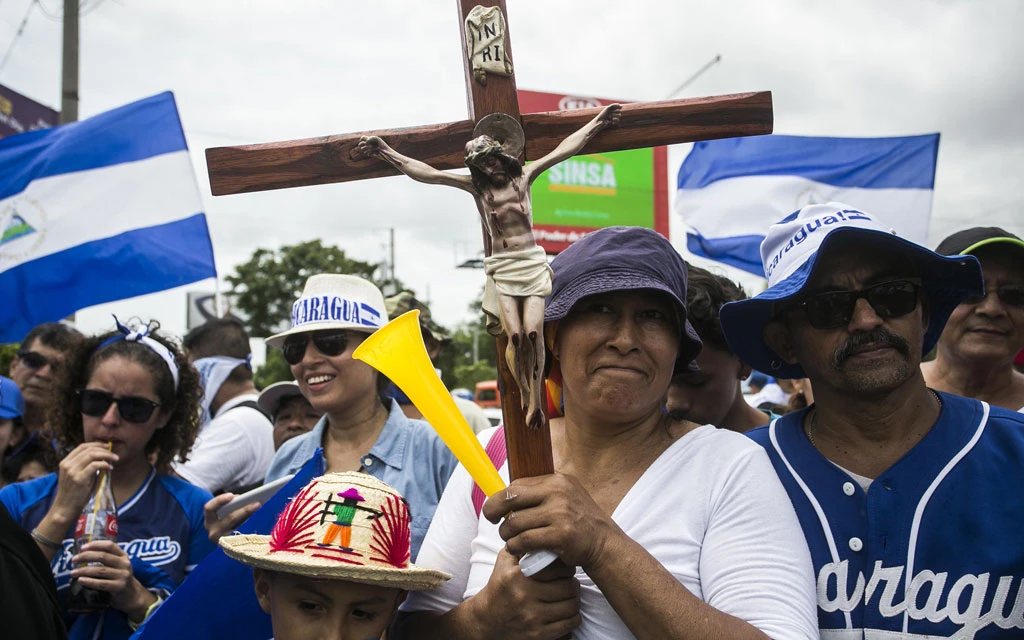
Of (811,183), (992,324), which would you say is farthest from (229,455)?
(811,183)

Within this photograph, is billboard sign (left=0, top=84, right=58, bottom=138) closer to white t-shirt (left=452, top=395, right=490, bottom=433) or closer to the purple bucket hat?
white t-shirt (left=452, top=395, right=490, bottom=433)

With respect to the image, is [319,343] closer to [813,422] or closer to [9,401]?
[9,401]

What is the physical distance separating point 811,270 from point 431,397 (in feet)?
3.29

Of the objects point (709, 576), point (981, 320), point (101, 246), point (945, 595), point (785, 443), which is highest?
point (101, 246)

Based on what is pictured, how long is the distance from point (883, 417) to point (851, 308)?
28 cm

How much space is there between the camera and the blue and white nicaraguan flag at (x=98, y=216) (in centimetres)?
525

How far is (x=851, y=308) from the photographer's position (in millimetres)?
2010

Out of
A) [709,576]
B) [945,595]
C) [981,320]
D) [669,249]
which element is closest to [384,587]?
[709,576]

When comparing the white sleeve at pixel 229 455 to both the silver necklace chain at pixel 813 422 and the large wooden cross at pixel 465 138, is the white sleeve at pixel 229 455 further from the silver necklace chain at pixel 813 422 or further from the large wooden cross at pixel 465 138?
the silver necklace chain at pixel 813 422

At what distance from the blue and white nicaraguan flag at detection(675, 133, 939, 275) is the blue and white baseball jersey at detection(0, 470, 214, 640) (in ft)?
16.8

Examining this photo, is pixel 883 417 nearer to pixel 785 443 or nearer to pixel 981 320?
pixel 785 443

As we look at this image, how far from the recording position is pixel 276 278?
116 ft

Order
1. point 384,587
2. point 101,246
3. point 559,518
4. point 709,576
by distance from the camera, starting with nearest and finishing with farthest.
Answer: point 559,518 → point 709,576 → point 384,587 → point 101,246

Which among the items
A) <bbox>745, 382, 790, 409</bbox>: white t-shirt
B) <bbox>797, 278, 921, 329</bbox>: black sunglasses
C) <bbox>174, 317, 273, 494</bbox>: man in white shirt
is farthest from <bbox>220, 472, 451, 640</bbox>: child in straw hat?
<bbox>745, 382, 790, 409</bbox>: white t-shirt
